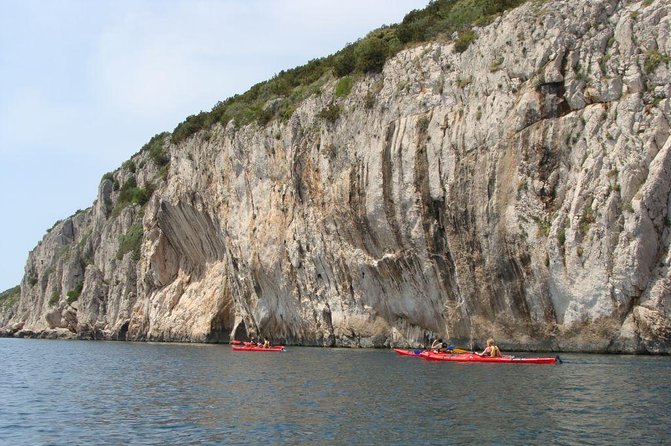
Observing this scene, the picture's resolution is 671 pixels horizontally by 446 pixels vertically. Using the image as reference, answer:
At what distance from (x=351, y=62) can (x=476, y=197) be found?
17711 mm

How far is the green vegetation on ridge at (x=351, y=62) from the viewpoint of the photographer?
43781 millimetres

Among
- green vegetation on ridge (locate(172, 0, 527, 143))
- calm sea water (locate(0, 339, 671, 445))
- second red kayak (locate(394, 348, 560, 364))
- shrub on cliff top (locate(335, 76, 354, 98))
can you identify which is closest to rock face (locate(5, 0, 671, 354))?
shrub on cliff top (locate(335, 76, 354, 98))

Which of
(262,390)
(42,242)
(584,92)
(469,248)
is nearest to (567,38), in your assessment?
(584,92)

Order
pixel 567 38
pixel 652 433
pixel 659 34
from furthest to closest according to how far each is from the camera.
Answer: pixel 567 38 < pixel 659 34 < pixel 652 433

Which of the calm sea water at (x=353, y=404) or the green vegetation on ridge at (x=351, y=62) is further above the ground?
the green vegetation on ridge at (x=351, y=62)

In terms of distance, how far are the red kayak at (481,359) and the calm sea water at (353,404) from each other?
0.50m

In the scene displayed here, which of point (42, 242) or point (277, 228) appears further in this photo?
point (42, 242)

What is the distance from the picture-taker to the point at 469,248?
3747cm

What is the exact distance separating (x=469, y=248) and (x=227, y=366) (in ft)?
44.4

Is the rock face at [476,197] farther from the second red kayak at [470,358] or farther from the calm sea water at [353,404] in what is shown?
the calm sea water at [353,404]


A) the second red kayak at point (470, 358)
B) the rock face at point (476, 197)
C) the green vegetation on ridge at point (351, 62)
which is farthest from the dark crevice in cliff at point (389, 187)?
the second red kayak at point (470, 358)

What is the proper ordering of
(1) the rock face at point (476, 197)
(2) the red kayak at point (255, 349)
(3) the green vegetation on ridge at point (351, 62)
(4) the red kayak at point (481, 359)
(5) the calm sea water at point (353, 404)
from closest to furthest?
(5) the calm sea water at point (353, 404) < (4) the red kayak at point (481, 359) < (1) the rock face at point (476, 197) < (3) the green vegetation on ridge at point (351, 62) < (2) the red kayak at point (255, 349)

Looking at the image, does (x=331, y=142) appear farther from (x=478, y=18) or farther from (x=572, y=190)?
(x=572, y=190)

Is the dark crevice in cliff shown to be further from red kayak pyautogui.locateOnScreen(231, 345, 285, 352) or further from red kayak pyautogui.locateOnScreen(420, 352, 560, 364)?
red kayak pyautogui.locateOnScreen(231, 345, 285, 352)
